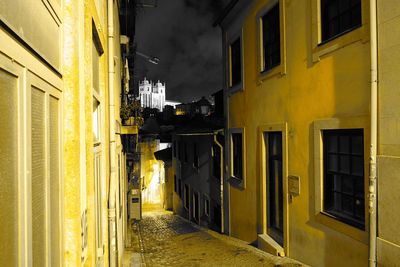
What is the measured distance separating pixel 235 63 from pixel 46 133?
10.1m

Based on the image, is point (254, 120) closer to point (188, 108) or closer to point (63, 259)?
point (63, 259)

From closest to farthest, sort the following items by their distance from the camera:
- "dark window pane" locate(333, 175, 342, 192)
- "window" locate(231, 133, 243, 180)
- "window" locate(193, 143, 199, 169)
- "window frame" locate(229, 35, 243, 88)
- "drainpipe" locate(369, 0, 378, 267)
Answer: "drainpipe" locate(369, 0, 378, 267) → "dark window pane" locate(333, 175, 342, 192) → "window frame" locate(229, 35, 243, 88) → "window" locate(231, 133, 243, 180) → "window" locate(193, 143, 199, 169)

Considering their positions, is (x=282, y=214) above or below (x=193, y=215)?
above

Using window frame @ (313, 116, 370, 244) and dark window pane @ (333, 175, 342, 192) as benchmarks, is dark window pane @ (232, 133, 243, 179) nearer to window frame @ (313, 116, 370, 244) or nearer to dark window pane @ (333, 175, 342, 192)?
window frame @ (313, 116, 370, 244)

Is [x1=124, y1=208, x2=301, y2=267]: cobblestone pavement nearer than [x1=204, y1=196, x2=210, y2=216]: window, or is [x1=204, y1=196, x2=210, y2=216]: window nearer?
[x1=124, y1=208, x2=301, y2=267]: cobblestone pavement

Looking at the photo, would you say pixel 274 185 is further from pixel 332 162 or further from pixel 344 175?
pixel 344 175

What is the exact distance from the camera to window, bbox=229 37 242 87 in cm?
1140

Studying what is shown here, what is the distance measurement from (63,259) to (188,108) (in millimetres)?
27376

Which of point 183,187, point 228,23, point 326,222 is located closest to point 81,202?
point 326,222

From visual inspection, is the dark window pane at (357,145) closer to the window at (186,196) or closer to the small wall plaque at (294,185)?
the small wall plaque at (294,185)

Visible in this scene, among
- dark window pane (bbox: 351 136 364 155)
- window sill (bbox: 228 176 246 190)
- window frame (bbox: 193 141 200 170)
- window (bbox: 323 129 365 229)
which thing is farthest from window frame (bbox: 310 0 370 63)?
window frame (bbox: 193 141 200 170)

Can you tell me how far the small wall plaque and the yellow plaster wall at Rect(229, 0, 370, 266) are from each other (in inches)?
4.8

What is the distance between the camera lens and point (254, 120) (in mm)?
9781

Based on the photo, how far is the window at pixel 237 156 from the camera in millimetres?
11305
